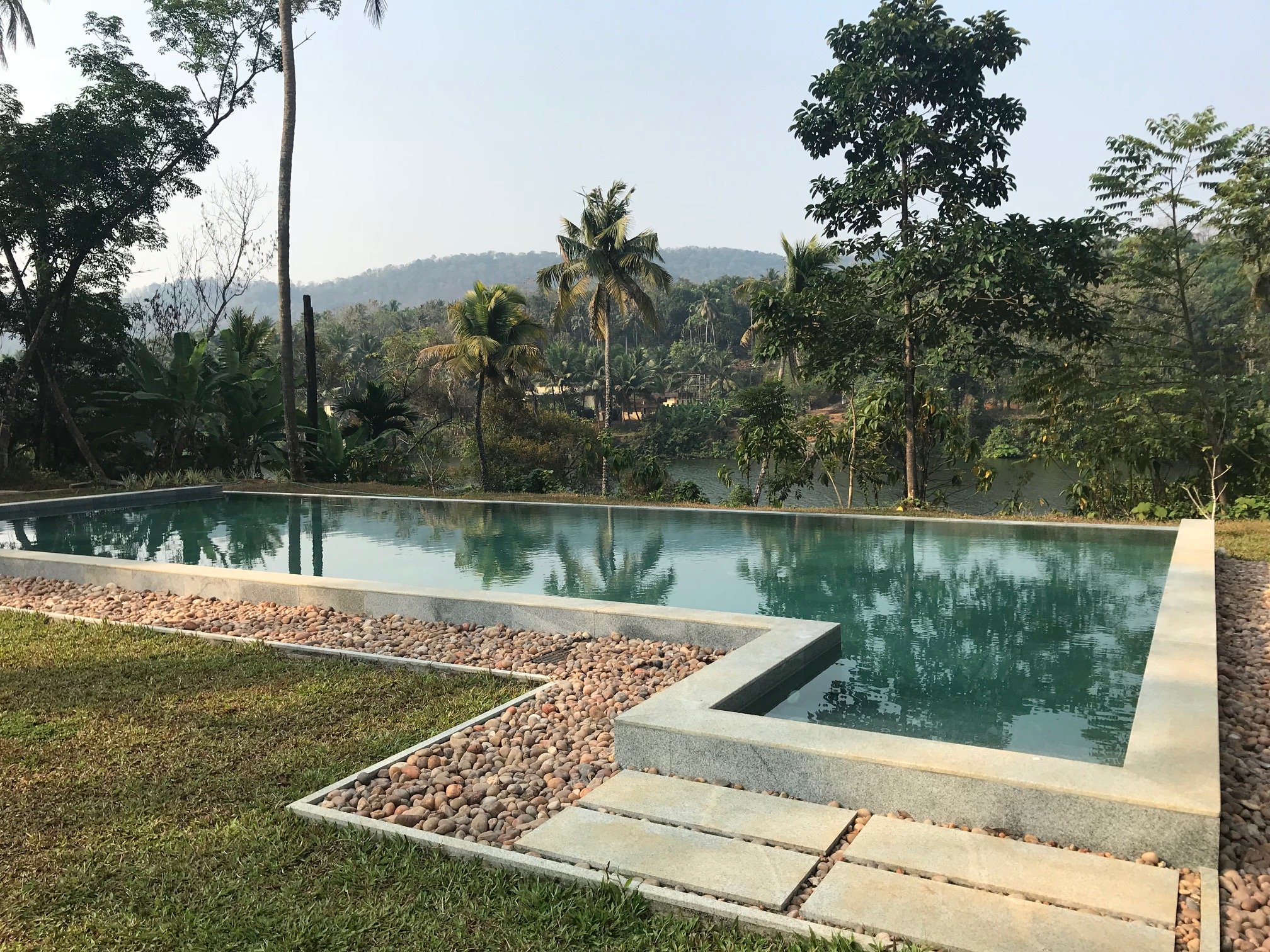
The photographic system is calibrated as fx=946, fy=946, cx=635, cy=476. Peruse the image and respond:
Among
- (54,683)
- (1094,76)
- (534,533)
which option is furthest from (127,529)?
(1094,76)

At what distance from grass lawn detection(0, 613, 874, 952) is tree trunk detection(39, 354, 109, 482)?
12631 millimetres

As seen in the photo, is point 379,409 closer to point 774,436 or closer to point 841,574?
point 774,436

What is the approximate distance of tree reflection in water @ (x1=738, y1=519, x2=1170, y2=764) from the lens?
4254mm

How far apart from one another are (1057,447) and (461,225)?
122 feet

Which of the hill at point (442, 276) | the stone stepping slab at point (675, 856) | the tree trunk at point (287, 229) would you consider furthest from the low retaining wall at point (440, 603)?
the hill at point (442, 276)

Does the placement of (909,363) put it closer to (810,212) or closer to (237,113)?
→ (810,212)

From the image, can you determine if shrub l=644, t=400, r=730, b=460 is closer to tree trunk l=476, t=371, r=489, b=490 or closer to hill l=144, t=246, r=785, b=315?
tree trunk l=476, t=371, r=489, b=490

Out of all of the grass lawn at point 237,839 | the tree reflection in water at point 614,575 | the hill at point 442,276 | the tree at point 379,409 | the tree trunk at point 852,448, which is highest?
the hill at point 442,276

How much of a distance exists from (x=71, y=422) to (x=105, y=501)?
122 inches

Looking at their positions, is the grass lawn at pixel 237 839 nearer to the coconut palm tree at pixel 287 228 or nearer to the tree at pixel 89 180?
the coconut palm tree at pixel 287 228

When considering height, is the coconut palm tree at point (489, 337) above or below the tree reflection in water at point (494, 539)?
above

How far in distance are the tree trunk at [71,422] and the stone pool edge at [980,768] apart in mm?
14988

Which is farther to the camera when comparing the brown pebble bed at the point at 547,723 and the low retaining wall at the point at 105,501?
the low retaining wall at the point at 105,501

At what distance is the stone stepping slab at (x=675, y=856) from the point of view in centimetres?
250
